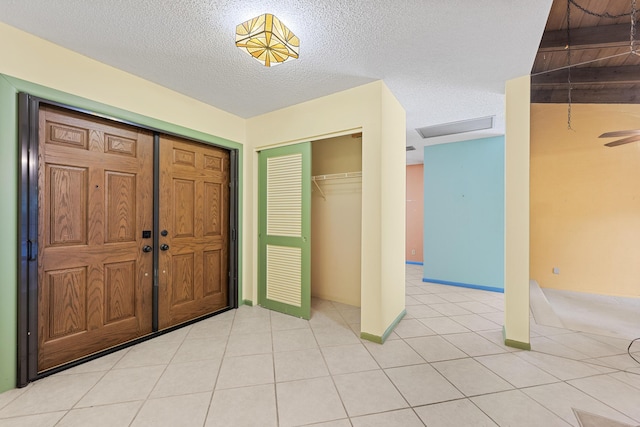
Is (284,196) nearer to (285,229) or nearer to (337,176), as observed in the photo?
(285,229)

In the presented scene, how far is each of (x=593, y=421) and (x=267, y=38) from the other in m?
3.09

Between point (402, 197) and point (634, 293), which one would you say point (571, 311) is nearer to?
point (634, 293)

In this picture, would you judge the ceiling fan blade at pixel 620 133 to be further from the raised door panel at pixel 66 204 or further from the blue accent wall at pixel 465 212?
the raised door panel at pixel 66 204

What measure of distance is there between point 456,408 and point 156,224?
3.02 metres

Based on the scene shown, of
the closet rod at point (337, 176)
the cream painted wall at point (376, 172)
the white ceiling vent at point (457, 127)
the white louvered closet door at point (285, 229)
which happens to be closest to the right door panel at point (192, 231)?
the white louvered closet door at point (285, 229)

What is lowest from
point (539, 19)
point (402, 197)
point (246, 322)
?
point (246, 322)

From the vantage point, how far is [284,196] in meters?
3.19

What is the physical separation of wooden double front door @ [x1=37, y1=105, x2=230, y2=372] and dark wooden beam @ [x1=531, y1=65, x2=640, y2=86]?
397cm

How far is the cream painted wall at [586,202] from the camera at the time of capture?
293 centimetres

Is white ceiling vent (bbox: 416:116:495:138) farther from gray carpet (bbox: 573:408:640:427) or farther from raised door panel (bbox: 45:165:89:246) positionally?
raised door panel (bbox: 45:165:89:246)

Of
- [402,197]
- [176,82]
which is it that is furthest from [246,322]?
[176,82]

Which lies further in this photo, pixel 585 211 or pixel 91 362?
pixel 585 211

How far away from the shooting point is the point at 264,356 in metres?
2.22

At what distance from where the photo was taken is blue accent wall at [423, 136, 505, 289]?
4285 millimetres
